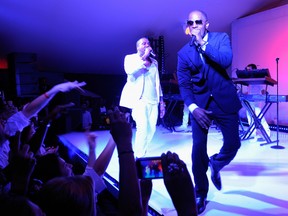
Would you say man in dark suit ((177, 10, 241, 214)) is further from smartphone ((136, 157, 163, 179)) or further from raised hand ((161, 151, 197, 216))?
raised hand ((161, 151, 197, 216))

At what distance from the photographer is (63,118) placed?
693cm

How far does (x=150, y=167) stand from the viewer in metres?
1.43

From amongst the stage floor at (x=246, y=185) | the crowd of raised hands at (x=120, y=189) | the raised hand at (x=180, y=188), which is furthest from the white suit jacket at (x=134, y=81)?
the raised hand at (x=180, y=188)

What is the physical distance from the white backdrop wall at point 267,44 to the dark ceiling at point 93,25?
1.64ft

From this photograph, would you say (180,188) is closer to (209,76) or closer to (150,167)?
(150,167)

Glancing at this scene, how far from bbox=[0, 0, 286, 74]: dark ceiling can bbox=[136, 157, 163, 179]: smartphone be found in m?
5.86

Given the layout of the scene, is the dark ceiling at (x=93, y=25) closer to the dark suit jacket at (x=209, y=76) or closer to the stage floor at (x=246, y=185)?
the stage floor at (x=246, y=185)

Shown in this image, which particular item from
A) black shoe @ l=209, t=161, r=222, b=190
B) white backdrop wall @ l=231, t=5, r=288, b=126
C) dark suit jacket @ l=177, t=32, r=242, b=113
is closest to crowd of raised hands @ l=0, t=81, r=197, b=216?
dark suit jacket @ l=177, t=32, r=242, b=113

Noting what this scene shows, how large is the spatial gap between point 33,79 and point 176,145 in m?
4.54

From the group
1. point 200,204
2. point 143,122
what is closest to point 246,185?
point 200,204

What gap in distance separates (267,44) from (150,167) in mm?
7241

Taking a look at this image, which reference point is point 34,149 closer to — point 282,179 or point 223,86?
point 223,86

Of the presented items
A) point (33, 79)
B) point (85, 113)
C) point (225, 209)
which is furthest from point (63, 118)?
point (225, 209)

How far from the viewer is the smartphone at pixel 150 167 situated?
1.42m
